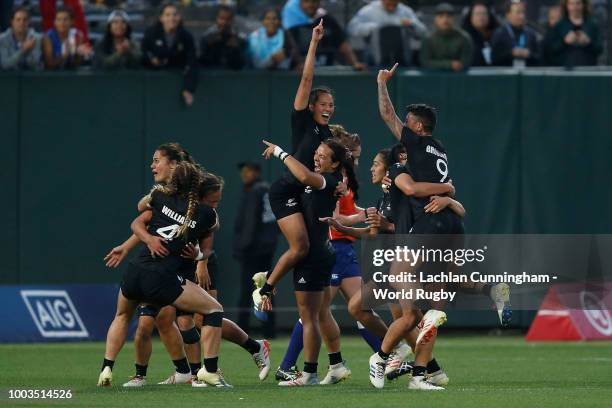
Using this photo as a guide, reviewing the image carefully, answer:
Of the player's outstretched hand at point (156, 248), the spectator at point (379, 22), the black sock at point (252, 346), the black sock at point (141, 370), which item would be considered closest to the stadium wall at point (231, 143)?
the spectator at point (379, 22)

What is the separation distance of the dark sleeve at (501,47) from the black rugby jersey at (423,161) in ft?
31.2

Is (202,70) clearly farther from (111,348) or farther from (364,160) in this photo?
(111,348)

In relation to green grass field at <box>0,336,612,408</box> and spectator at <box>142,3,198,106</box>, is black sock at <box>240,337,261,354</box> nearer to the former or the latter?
green grass field at <box>0,336,612,408</box>

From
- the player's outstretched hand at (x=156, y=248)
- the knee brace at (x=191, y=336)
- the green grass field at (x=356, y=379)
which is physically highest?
the player's outstretched hand at (x=156, y=248)

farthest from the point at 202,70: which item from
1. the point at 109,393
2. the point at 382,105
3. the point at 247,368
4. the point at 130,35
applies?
the point at 109,393

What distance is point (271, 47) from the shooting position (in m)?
21.2

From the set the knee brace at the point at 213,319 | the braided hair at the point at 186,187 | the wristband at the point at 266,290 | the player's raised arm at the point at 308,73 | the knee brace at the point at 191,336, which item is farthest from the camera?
the wristband at the point at 266,290

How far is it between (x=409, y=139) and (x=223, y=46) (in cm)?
922

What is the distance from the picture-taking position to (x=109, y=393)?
11.7 metres

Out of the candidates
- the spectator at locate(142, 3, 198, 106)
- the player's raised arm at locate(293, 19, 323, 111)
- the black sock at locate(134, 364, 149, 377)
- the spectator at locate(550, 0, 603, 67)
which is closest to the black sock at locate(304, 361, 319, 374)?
the black sock at locate(134, 364, 149, 377)

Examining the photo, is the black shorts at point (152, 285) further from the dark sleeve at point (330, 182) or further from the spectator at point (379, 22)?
the spectator at point (379, 22)

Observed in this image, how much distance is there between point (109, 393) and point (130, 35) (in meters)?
10.2

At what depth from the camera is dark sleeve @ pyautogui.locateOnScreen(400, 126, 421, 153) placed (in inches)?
484

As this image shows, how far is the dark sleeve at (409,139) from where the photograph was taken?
12.3 meters
